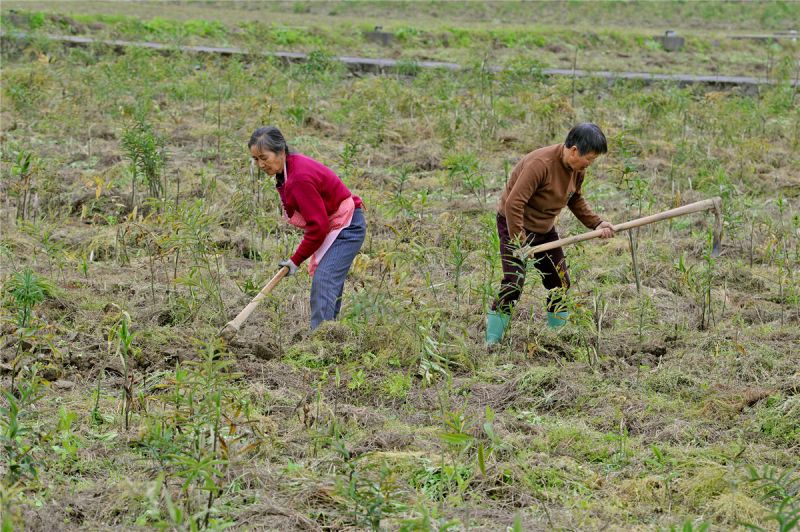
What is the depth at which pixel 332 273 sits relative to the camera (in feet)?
17.3

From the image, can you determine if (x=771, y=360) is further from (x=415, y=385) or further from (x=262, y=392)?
(x=262, y=392)

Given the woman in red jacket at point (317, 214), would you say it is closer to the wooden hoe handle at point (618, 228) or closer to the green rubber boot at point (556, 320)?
the wooden hoe handle at point (618, 228)

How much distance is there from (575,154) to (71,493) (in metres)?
2.78

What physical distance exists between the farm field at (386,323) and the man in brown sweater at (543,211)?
0.18 meters

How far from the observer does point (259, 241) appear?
6.88m

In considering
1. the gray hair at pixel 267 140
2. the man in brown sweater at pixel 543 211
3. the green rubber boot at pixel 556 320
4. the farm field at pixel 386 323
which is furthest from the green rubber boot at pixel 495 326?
the gray hair at pixel 267 140

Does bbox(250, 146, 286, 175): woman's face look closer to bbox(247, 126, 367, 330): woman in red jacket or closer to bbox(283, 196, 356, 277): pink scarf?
bbox(247, 126, 367, 330): woman in red jacket

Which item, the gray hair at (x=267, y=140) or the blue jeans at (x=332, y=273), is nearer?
the gray hair at (x=267, y=140)

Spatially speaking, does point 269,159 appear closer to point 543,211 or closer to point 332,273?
point 332,273

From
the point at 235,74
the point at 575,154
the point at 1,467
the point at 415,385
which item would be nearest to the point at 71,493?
the point at 1,467

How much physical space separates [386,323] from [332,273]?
1.36 ft

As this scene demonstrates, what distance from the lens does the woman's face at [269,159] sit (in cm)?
492

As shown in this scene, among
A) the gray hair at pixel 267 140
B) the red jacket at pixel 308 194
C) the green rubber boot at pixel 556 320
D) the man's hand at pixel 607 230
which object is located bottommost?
the green rubber boot at pixel 556 320

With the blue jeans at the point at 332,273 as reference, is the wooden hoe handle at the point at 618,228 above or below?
above
